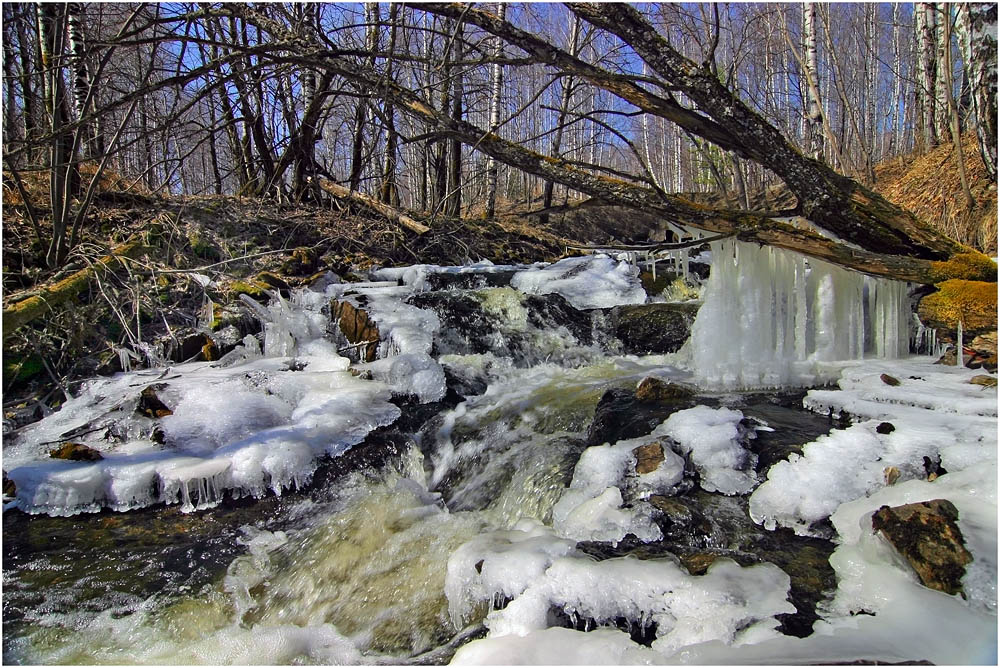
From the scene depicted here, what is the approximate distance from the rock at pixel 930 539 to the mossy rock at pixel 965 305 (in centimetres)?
224

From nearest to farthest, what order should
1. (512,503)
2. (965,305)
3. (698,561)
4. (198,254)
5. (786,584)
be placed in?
(786,584) → (698,561) → (512,503) → (965,305) → (198,254)

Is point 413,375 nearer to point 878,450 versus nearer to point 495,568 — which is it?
point 495,568

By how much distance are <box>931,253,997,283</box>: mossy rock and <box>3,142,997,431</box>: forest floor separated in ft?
8.66

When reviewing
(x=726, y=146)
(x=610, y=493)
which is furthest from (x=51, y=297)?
(x=726, y=146)

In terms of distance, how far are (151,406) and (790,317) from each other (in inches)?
202

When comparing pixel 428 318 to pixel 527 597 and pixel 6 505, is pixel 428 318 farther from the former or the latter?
pixel 527 597

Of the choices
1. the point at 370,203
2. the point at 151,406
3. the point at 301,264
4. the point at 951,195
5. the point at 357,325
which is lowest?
the point at 151,406

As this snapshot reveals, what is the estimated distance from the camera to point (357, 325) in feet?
19.4

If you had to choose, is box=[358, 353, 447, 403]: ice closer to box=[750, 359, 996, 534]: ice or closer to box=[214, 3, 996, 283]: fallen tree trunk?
box=[214, 3, 996, 283]: fallen tree trunk

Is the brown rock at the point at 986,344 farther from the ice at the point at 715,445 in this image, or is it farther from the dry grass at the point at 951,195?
the dry grass at the point at 951,195

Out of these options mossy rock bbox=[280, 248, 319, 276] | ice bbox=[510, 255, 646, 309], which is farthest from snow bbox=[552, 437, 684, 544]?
mossy rock bbox=[280, 248, 319, 276]

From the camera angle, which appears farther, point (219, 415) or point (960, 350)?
point (219, 415)

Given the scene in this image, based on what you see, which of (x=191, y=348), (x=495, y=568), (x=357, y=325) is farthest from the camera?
(x=357, y=325)

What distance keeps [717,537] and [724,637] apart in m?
0.68
